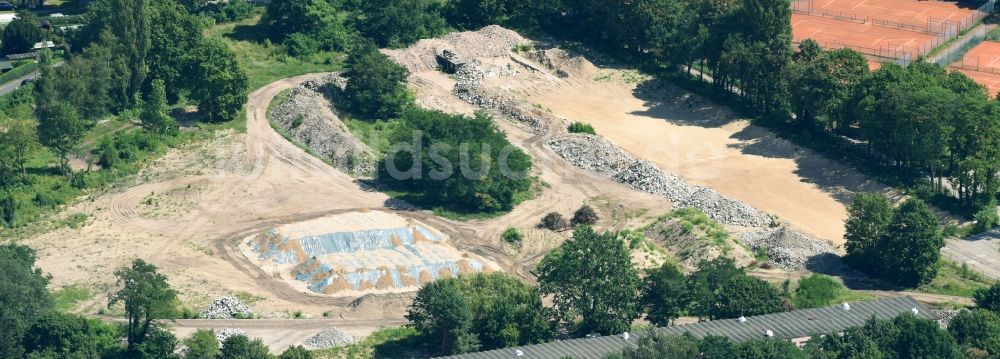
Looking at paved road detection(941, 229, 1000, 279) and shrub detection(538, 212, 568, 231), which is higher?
shrub detection(538, 212, 568, 231)

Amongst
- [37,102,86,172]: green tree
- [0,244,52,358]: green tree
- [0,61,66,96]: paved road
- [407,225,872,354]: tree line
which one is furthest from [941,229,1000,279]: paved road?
[0,61,66,96]: paved road

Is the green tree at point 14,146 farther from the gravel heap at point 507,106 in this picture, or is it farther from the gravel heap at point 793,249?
the gravel heap at point 793,249

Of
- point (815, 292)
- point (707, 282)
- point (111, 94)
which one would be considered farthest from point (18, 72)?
point (815, 292)

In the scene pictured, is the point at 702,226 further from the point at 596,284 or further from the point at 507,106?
the point at 507,106

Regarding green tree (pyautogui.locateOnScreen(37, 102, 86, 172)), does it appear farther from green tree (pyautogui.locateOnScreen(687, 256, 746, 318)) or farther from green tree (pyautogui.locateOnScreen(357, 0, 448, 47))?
green tree (pyautogui.locateOnScreen(687, 256, 746, 318))

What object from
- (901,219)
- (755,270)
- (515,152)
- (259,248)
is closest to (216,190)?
(259,248)

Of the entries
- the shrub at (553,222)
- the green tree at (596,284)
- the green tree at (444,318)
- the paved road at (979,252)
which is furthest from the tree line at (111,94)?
the paved road at (979,252)

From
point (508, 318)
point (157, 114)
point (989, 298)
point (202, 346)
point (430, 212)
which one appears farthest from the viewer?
point (157, 114)
